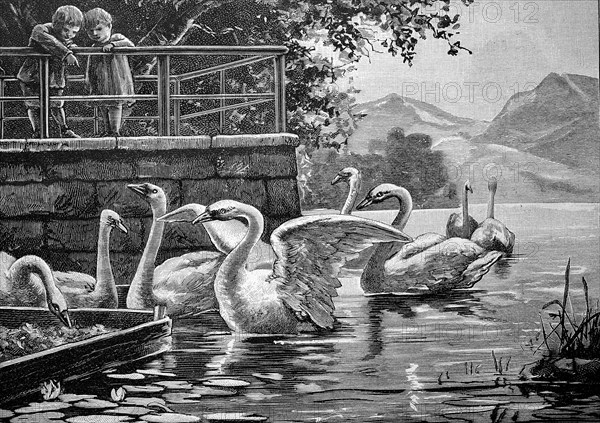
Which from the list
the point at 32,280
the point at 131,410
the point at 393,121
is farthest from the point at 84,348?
the point at 393,121

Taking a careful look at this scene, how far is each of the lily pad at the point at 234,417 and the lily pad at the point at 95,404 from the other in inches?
13.3

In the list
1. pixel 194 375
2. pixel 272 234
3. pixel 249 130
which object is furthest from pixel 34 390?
pixel 249 130

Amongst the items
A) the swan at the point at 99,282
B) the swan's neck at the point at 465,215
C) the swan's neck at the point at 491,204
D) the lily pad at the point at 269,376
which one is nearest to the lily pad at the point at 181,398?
the lily pad at the point at 269,376

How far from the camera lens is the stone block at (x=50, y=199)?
10.8 feet

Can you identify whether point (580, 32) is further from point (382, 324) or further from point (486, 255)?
point (382, 324)

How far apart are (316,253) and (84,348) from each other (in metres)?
0.89

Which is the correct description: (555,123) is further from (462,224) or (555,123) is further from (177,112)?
(177,112)

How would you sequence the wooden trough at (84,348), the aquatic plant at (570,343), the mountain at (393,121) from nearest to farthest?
1. the wooden trough at (84,348)
2. the aquatic plant at (570,343)
3. the mountain at (393,121)

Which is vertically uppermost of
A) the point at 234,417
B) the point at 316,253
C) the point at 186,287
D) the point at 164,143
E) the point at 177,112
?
the point at 177,112

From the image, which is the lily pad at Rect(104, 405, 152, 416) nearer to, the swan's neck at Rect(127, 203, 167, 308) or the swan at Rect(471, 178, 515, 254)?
the swan's neck at Rect(127, 203, 167, 308)

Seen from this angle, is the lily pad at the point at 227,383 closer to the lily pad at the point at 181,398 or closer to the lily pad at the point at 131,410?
the lily pad at the point at 181,398

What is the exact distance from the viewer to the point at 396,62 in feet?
10.9

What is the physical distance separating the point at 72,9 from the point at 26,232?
0.86 metres

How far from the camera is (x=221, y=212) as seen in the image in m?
3.26
